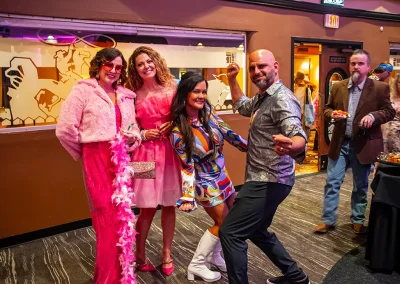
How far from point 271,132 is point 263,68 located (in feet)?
1.31

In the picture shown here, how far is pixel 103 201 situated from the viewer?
241 centimetres

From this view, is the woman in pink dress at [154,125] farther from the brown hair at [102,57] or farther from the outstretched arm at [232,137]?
the outstretched arm at [232,137]

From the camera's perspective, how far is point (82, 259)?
3.27 metres

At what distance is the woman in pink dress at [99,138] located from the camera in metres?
2.36

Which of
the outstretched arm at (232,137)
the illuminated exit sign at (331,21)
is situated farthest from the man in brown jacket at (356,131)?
the illuminated exit sign at (331,21)

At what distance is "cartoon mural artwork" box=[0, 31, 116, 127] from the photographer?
3582 mm

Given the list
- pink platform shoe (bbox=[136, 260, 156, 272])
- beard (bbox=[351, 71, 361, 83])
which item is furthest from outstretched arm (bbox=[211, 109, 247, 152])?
beard (bbox=[351, 71, 361, 83])

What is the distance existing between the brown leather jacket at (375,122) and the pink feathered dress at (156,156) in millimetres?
1728

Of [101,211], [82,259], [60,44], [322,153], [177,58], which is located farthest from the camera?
[322,153]

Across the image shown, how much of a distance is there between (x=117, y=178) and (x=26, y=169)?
5.53 feet

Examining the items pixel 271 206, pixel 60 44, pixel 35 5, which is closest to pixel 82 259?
pixel 271 206

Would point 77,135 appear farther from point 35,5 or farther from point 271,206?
point 35,5

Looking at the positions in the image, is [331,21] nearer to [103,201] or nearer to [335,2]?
[335,2]

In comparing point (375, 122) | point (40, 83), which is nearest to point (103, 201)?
point (40, 83)
